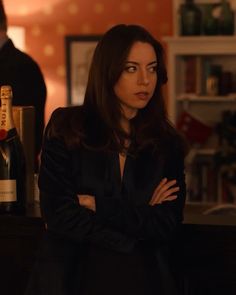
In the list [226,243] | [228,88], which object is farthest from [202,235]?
[228,88]

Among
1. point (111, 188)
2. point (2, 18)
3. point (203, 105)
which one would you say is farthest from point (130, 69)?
point (203, 105)

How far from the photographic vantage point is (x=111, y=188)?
5.26 ft

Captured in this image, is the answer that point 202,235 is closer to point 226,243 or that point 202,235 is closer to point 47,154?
point 226,243

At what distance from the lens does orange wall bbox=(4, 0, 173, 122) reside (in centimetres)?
483

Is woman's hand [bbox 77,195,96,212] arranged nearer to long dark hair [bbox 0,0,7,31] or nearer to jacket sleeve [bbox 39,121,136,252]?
jacket sleeve [bbox 39,121,136,252]

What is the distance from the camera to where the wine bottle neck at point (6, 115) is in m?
1.89

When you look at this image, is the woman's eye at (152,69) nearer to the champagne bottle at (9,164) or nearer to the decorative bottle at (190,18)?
the champagne bottle at (9,164)

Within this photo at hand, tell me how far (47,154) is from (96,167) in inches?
4.5

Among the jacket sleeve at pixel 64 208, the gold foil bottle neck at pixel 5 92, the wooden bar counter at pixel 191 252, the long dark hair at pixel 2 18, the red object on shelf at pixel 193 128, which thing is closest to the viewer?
the jacket sleeve at pixel 64 208

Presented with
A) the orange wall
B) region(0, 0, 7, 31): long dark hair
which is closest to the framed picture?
the orange wall

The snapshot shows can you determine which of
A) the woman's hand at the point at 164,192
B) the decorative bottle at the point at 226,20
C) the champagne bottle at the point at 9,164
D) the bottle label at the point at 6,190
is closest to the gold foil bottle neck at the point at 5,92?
the champagne bottle at the point at 9,164

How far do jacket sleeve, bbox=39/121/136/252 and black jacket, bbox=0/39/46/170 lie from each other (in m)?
1.25

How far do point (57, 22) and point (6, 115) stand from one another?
311 centimetres

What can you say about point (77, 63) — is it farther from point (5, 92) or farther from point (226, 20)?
point (5, 92)
